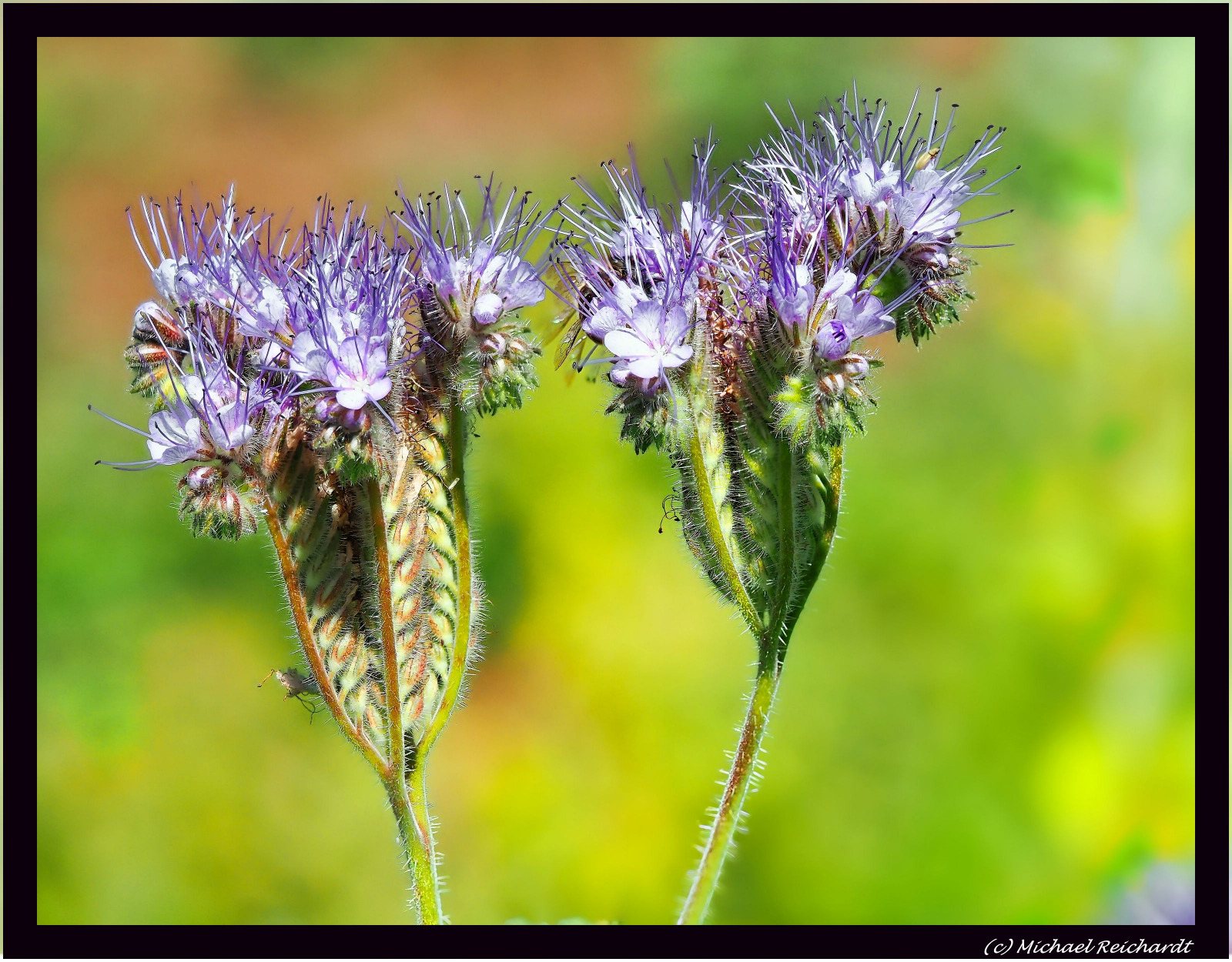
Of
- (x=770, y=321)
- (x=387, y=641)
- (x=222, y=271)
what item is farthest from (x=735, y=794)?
(x=222, y=271)

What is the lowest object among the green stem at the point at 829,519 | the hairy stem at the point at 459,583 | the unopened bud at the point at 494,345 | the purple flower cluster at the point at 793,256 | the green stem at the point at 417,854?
the green stem at the point at 417,854

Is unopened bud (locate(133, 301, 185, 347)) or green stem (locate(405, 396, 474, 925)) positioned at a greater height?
unopened bud (locate(133, 301, 185, 347))

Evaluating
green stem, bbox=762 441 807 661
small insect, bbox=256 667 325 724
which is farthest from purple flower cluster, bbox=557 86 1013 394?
small insect, bbox=256 667 325 724

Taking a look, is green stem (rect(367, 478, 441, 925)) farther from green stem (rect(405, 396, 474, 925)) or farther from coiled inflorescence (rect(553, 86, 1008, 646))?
coiled inflorescence (rect(553, 86, 1008, 646))

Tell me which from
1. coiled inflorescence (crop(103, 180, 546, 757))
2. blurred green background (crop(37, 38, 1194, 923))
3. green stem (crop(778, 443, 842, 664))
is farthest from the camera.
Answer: blurred green background (crop(37, 38, 1194, 923))

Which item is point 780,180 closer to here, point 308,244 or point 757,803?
point 308,244

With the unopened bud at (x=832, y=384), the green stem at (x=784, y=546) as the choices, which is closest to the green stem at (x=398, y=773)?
the green stem at (x=784, y=546)

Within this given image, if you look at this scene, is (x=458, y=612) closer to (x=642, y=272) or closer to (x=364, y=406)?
(x=364, y=406)

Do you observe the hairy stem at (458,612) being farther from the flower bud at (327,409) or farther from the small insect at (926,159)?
the small insect at (926,159)
